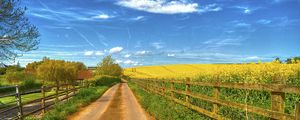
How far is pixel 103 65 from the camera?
13550 cm

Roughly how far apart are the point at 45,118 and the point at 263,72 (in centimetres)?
874

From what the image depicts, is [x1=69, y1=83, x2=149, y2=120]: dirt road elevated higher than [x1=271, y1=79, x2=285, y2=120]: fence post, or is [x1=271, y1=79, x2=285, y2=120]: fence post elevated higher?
[x1=271, y1=79, x2=285, y2=120]: fence post

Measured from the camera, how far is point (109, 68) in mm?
129500

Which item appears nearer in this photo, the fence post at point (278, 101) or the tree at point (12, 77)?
the fence post at point (278, 101)

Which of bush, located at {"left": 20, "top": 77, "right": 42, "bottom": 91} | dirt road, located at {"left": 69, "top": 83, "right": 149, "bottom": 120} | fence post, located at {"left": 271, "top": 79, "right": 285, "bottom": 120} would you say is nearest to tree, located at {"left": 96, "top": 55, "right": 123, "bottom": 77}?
bush, located at {"left": 20, "top": 77, "right": 42, "bottom": 91}

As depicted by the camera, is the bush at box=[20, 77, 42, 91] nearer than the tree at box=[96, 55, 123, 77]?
Yes

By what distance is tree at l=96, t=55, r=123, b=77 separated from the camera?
128m

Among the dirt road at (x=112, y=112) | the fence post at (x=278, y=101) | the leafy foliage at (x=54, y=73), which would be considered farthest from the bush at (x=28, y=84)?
the fence post at (x=278, y=101)

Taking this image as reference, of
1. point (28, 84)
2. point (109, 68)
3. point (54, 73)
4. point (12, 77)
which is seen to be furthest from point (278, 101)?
point (109, 68)

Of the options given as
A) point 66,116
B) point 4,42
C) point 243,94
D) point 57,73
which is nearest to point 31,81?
point 57,73

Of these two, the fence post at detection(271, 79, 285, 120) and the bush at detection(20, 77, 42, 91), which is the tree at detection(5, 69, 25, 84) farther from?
the fence post at detection(271, 79, 285, 120)

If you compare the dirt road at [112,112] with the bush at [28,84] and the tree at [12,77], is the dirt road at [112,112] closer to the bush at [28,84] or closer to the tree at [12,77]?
the bush at [28,84]

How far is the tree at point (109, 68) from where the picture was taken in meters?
128

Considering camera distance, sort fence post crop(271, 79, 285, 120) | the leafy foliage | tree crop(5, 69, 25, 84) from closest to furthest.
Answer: fence post crop(271, 79, 285, 120) → the leafy foliage → tree crop(5, 69, 25, 84)
